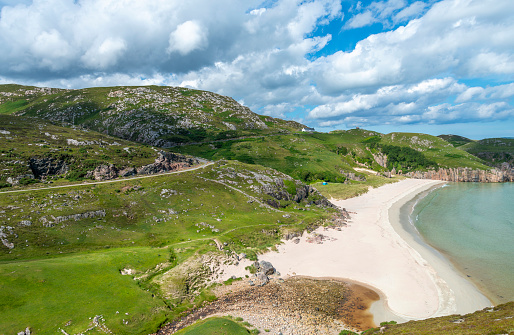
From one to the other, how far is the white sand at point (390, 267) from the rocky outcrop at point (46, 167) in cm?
7371

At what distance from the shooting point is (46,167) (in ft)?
249

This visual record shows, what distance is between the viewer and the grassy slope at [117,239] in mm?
29438

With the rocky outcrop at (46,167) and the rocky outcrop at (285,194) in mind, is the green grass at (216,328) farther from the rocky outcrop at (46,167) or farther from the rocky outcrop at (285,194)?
the rocky outcrop at (46,167)

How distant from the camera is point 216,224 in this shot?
211 feet

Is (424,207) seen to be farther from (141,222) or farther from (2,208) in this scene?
(2,208)

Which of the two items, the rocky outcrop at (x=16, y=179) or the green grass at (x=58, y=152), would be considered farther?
the green grass at (x=58, y=152)

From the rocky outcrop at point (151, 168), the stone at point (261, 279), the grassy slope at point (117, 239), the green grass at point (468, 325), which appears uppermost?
the rocky outcrop at point (151, 168)

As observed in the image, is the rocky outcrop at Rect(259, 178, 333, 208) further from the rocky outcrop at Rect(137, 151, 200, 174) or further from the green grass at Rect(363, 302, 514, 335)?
the green grass at Rect(363, 302, 514, 335)

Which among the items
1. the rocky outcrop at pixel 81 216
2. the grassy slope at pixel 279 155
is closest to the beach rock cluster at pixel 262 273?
the rocky outcrop at pixel 81 216

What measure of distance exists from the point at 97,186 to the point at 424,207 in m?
128

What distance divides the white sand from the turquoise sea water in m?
3.87

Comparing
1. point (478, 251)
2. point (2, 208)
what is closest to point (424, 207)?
point (478, 251)

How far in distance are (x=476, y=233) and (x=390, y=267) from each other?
41156 mm

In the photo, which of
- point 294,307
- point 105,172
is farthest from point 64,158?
point 294,307
